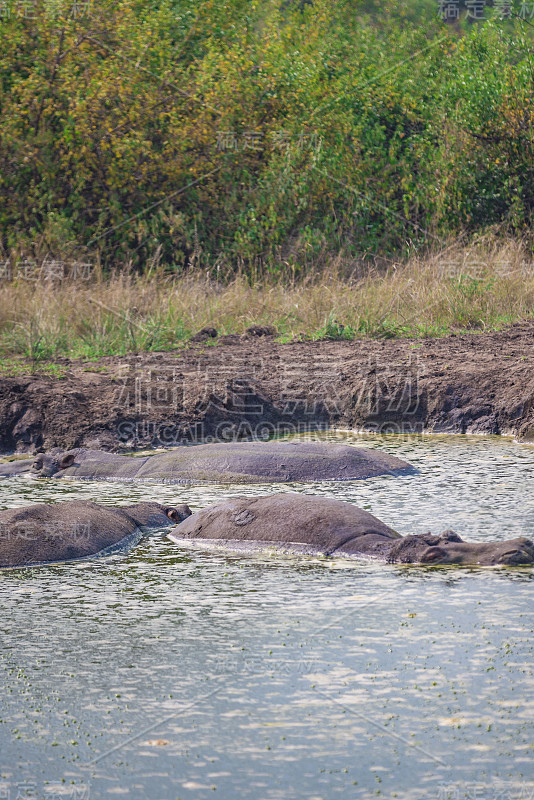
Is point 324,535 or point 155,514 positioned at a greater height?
point 324,535

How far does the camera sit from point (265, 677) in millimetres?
3988

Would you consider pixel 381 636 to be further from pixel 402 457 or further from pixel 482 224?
pixel 482 224

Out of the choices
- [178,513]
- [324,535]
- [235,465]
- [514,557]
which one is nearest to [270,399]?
[235,465]

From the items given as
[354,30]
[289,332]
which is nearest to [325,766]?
[289,332]

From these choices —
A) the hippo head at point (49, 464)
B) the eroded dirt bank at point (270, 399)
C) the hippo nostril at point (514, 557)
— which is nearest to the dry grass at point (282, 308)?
the eroded dirt bank at point (270, 399)

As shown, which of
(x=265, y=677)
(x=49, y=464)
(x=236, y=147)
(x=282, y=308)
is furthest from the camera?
(x=236, y=147)

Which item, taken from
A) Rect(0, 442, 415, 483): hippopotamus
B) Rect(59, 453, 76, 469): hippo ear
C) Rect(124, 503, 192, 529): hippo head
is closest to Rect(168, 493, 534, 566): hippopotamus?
Rect(124, 503, 192, 529): hippo head

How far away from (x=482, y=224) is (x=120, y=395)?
27.3 ft

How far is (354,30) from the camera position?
23.4 m

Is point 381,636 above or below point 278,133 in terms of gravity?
below

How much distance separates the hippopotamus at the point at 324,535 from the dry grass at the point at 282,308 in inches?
220

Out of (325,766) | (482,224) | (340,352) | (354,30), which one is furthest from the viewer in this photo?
(354,30)

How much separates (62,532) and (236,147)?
481 inches

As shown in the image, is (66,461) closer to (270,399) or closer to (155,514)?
(155,514)
